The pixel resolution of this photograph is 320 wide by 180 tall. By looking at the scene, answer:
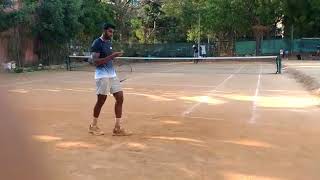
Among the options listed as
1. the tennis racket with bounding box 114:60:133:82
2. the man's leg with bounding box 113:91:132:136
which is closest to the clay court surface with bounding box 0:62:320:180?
the man's leg with bounding box 113:91:132:136

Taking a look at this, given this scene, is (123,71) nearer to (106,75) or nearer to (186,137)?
(106,75)

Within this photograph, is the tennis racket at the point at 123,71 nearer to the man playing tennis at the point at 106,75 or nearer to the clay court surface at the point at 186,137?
the clay court surface at the point at 186,137

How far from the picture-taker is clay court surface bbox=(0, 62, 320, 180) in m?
5.64

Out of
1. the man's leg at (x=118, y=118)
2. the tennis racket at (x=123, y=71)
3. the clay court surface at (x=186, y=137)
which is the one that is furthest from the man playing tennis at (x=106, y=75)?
the tennis racket at (x=123, y=71)

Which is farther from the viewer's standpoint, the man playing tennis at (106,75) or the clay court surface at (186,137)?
the man playing tennis at (106,75)

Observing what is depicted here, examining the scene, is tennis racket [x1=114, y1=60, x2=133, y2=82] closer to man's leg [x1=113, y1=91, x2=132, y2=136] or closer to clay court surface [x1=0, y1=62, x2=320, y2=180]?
clay court surface [x1=0, y1=62, x2=320, y2=180]

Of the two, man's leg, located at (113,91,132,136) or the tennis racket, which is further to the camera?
the tennis racket

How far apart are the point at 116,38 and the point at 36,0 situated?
17.6 m

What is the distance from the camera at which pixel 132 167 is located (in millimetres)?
5820

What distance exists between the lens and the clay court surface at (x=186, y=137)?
18.5ft

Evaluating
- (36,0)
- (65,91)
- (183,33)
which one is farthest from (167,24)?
(65,91)

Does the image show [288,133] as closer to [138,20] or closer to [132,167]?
[132,167]

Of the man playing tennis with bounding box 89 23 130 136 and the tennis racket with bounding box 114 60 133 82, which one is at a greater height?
the man playing tennis with bounding box 89 23 130 136

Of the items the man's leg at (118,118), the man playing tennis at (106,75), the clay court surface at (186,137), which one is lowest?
the clay court surface at (186,137)
